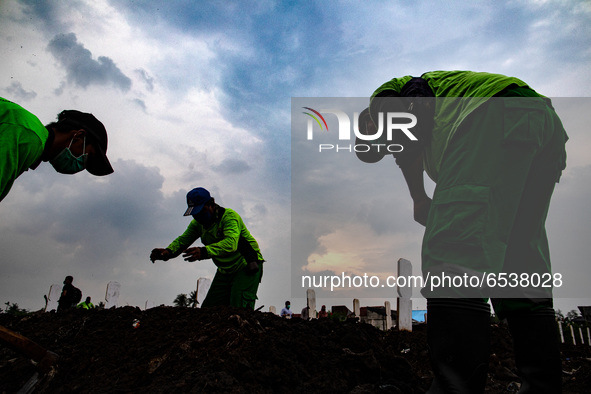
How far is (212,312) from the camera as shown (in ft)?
12.9

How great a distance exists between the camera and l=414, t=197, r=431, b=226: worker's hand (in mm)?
1903

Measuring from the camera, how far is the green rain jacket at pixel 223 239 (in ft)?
14.7

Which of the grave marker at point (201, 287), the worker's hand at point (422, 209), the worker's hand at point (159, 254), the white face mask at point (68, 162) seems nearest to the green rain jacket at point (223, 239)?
the worker's hand at point (159, 254)

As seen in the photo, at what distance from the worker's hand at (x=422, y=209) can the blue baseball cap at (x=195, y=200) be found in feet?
10.5

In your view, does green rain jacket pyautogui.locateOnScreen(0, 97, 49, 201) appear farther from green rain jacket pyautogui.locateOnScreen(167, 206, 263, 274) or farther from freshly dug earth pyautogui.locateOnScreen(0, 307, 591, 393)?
green rain jacket pyautogui.locateOnScreen(167, 206, 263, 274)

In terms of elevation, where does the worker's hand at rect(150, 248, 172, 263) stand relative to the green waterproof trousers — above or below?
above

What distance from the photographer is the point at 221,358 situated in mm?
2799

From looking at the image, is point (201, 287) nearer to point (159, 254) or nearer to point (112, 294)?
point (112, 294)

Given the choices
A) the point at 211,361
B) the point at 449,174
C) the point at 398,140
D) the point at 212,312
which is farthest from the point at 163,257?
the point at 449,174

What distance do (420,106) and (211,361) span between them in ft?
7.17

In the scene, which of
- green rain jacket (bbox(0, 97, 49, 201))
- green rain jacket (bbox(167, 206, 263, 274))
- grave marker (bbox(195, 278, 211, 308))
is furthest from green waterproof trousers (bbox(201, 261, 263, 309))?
grave marker (bbox(195, 278, 211, 308))

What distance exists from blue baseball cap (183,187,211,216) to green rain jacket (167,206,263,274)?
28 cm

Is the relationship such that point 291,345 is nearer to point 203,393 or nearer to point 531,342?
point 203,393

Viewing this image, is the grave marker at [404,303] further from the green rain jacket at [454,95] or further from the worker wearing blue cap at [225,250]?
the green rain jacket at [454,95]
